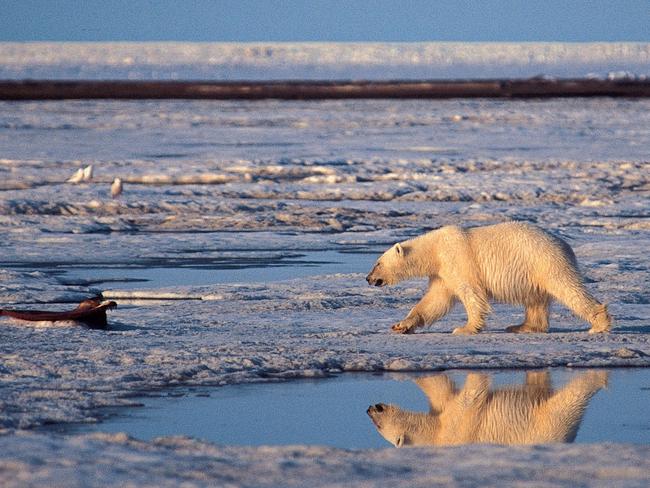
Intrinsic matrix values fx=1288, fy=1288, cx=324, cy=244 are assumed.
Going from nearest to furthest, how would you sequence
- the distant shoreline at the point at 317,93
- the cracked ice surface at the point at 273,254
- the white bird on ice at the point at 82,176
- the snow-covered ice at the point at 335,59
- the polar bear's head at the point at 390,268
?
the cracked ice surface at the point at 273,254 < the polar bear's head at the point at 390,268 < the white bird on ice at the point at 82,176 < the distant shoreline at the point at 317,93 < the snow-covered ice at the point at 335,59

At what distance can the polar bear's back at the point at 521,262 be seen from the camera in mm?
6895

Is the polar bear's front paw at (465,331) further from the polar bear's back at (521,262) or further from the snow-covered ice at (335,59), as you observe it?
the snow-covered ice at (335,59)

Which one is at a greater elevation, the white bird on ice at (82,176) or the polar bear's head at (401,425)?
the white bird on ice at (82,176)

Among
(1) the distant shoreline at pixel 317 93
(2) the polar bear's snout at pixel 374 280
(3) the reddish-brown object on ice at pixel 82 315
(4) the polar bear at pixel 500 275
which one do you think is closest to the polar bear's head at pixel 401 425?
(4) the polar bear at pixel 500 275

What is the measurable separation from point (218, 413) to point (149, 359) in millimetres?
1021

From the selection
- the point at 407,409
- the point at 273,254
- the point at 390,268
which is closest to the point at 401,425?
the point at 407,409

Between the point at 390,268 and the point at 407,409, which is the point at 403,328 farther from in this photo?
the point at 407,409

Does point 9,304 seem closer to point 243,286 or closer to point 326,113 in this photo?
point 243,286

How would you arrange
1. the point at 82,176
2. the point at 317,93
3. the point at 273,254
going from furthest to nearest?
the point at 317,93, the point at 82,176, the point at 273,254

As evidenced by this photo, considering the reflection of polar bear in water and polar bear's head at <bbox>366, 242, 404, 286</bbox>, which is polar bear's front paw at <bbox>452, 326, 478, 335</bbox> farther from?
the reflection of polar bear in water

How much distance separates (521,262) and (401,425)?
6.91ft

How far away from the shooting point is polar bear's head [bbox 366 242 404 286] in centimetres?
730

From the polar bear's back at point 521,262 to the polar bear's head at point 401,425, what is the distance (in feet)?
5.85

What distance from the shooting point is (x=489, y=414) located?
525 centimetres
